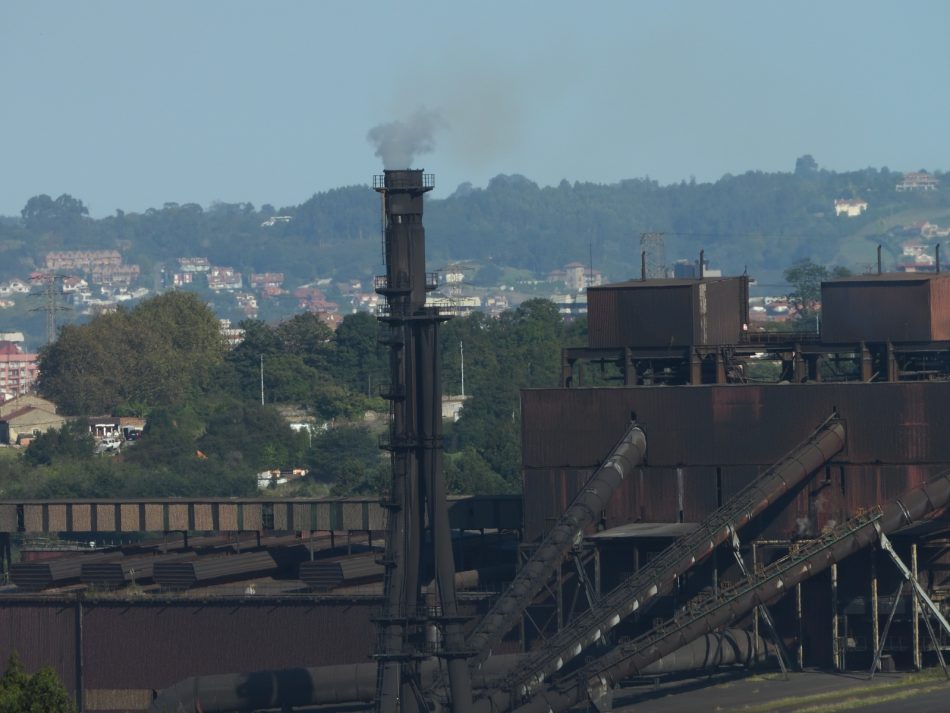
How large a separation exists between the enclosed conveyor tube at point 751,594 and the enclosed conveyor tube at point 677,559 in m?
0.82

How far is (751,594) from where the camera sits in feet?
222

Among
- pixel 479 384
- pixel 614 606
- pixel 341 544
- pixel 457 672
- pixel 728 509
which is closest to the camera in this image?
pixel 457 672

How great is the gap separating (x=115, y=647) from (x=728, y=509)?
21.3 meters

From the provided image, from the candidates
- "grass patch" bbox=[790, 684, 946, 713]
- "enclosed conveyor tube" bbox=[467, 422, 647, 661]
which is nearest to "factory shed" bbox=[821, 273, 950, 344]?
"enclosed conveyor tube" bbox=[467, 422, 647, 661]

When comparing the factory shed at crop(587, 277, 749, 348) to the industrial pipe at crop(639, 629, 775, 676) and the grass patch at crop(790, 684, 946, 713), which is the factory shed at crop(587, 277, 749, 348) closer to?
the industrial pipe at crop(639, 629, 775, 676)

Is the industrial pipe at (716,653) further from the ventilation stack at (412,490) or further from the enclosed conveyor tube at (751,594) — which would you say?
the ventilation stack at (412,490)

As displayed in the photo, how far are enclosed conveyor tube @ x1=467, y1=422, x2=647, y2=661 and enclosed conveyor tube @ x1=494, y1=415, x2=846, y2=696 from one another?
136cm

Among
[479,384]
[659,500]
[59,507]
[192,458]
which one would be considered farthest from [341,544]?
[479,384]

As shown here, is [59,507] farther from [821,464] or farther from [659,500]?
[821,464]

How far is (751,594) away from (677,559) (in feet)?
8.27

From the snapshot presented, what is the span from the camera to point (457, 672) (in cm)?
5981

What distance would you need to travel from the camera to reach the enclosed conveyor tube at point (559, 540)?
64500 millimetres

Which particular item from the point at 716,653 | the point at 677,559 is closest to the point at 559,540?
the point at 677,559

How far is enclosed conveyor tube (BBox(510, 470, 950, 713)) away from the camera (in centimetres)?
6369
